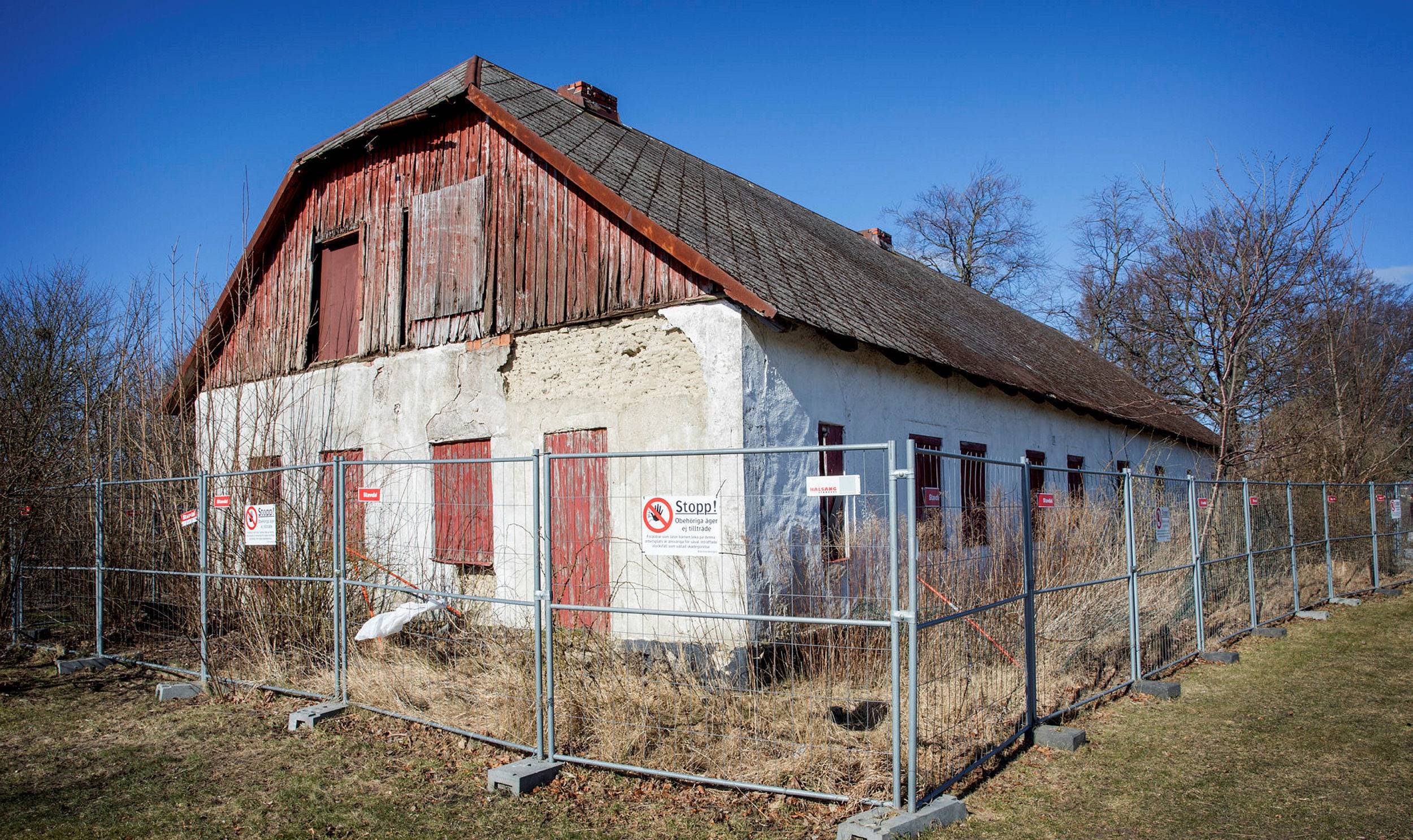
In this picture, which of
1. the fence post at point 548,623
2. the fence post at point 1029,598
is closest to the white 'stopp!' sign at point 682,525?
the fence post at point 548,623

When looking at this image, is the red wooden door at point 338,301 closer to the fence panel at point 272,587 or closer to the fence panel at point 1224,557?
the fence panel at point 272,587

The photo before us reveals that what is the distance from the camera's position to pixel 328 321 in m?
13.0

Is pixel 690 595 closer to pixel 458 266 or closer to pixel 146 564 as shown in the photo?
pixel 458 266

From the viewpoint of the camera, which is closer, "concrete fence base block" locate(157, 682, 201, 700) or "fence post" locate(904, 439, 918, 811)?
"fence post" locate(904, 439, 918, 811)

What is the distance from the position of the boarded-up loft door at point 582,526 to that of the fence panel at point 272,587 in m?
2.19

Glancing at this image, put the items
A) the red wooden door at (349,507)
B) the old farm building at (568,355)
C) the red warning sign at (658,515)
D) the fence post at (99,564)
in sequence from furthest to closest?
the fence post at (99,564)
the red wooden door at (349,507)
the old farm building at (568,355)
the red warning sign at (658,515)

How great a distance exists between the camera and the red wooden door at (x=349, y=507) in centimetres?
899

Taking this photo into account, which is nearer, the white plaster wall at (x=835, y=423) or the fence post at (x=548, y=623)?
the fence post at (x=548, y=623)

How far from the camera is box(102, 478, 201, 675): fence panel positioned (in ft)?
32.2

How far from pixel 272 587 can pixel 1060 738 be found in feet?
23.2

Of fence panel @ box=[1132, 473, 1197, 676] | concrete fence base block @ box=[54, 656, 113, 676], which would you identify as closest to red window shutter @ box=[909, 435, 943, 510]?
fence panel @ box=[1132, 473, 1197, 676]

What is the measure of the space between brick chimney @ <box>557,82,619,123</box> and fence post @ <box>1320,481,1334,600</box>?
12.3 m

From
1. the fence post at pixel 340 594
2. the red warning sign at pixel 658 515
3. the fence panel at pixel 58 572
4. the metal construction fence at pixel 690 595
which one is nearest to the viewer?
the red warning sign at pixel 658 515

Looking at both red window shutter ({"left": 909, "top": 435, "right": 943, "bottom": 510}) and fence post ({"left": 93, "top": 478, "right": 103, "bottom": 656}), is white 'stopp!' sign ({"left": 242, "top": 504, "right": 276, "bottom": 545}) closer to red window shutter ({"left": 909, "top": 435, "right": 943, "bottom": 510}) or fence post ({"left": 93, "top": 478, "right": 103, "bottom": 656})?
fence post ({"left": 93, "top": 478, "right": 103, "bottom": 656})
